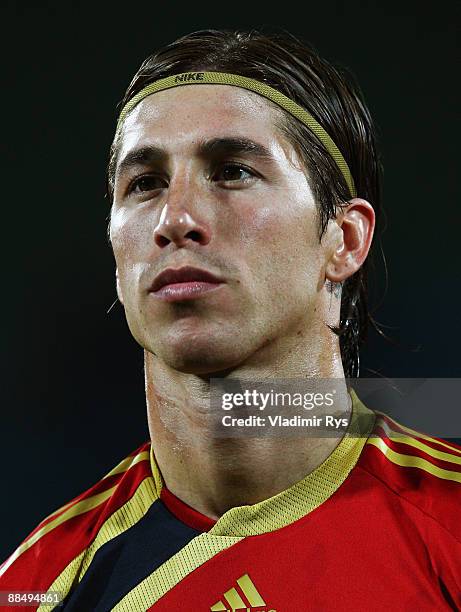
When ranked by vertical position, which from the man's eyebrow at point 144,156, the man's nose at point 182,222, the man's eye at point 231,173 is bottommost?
the man's nose at point 182,222

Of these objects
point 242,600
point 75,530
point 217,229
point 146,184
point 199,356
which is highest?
point 146,184

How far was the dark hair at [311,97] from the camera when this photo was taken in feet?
4.64

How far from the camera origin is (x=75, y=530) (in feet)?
4.91

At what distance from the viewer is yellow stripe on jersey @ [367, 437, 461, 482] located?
4.40 feet

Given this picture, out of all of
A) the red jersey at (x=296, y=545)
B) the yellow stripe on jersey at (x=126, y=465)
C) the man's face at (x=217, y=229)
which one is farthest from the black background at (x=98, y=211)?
the man's face at (x=217, y=229)

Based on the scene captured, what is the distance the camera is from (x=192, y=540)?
1365 mm

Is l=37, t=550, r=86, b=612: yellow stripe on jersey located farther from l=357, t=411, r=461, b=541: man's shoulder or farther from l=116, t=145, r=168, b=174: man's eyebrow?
l=116, t=145, r=168, b=174: man's eyebrow

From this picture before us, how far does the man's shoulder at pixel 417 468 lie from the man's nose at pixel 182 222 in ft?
1.32

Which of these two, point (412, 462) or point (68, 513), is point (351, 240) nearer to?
point (412, 462)

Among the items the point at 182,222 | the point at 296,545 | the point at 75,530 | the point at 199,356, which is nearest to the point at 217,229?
the point at 182,222

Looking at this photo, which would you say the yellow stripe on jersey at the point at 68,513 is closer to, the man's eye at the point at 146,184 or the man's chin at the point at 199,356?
the man's chin at the point at 199,356

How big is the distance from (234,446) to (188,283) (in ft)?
0.83

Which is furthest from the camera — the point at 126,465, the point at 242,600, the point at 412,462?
the point at 126,465

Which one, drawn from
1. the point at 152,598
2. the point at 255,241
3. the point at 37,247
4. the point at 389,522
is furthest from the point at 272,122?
the point at 37,247
